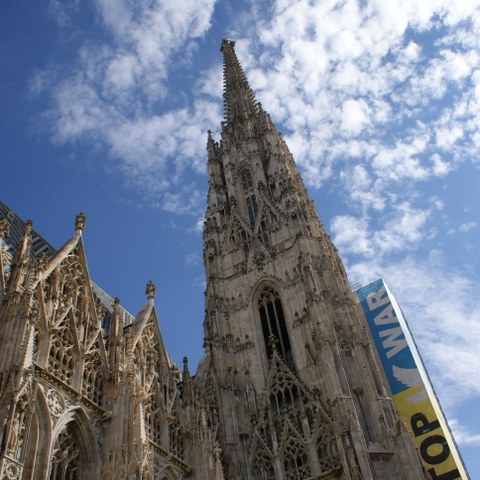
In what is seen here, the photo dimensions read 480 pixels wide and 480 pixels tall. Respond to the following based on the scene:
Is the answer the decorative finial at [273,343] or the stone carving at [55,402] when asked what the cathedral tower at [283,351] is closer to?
the decorative finial at [273,343]

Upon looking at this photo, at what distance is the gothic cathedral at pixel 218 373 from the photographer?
1727cm

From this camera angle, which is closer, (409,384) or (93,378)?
(93,378)

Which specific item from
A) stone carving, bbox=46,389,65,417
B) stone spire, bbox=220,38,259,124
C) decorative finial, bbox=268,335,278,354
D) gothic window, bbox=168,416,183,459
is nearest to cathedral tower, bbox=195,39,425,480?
decorative finial, bbox=268,335,278,354

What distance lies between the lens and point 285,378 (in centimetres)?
2648

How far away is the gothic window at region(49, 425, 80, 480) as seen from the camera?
655 inches

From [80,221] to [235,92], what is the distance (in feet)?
93.5

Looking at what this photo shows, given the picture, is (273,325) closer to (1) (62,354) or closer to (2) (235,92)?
(1) (62,354)

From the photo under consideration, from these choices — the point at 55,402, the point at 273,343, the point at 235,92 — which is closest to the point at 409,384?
the point at 273,343

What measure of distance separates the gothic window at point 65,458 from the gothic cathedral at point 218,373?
5cm

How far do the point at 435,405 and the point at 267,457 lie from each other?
37.2 feet

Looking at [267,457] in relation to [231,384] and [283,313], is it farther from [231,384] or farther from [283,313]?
[283,313]

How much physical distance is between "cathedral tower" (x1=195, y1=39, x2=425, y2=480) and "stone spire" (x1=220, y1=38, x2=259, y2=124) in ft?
23.9

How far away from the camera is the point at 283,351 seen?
2848 cm

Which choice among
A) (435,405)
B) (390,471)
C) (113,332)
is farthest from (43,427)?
(435,405)
